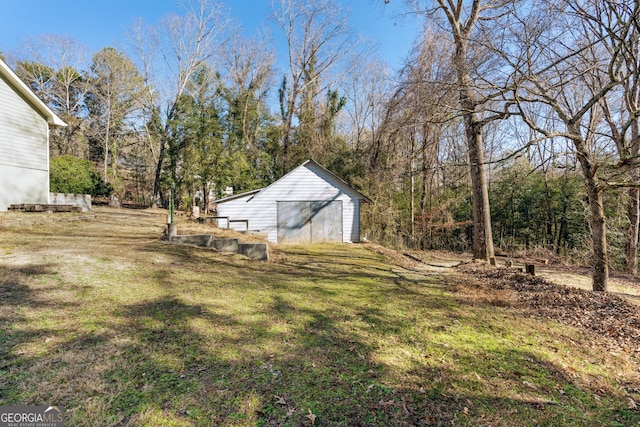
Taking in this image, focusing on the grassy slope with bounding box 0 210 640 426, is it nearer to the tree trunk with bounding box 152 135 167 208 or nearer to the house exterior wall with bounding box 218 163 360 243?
the house exterior wall with bounding box 218 163 360 243

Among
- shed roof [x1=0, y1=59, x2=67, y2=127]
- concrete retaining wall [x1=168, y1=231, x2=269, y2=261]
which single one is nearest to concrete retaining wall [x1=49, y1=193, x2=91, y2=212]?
shed roof [x1=0, y1=59, x2=67, y2=127]

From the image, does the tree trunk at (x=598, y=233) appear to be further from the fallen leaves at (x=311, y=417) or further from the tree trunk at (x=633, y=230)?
the tree trunk at (x=633, y=230)

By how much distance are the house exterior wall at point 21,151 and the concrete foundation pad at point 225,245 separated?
8.55 meters

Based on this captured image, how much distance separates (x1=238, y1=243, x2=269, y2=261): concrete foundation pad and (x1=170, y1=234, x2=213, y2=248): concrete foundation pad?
819 millimetres

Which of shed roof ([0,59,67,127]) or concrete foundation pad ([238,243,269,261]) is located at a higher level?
shed roof ([0,59,67,127])

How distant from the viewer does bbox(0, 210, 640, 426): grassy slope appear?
6.95 ft

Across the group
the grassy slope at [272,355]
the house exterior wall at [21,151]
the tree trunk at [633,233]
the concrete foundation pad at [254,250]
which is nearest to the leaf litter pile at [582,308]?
the grassy slope at [272,355]

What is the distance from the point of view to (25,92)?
10.7 m

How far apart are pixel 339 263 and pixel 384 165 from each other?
7.89 metres

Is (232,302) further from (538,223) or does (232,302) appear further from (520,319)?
(538,223)

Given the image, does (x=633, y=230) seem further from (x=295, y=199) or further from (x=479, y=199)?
(x=295, y=199)

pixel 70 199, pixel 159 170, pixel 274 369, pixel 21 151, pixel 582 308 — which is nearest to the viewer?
pixel 274 369

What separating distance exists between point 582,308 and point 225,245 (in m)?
7.23

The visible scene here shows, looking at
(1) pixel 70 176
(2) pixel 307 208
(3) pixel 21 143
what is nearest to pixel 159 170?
(1) pixel 70 176
